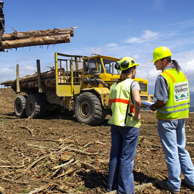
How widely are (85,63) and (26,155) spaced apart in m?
5.30

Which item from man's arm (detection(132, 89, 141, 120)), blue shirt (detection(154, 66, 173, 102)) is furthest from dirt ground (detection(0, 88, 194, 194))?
blue shirt (detection(154, 66, 173, 102))

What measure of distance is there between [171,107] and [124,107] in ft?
2.17

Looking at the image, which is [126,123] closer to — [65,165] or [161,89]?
[161,89]

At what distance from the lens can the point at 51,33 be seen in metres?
7.41

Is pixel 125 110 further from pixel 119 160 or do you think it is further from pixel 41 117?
pixel 41 117

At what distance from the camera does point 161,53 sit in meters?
3.26

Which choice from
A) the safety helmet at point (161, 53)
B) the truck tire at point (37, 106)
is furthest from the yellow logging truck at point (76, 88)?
the safety helmet at point (161, 53)

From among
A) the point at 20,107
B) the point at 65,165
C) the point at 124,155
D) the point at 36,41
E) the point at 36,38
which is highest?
the point at 36,38

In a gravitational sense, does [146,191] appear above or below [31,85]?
below

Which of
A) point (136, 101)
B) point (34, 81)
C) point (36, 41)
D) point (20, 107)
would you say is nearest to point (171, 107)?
point (136, 101)

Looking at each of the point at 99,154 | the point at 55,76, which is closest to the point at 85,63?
the point at 55,76

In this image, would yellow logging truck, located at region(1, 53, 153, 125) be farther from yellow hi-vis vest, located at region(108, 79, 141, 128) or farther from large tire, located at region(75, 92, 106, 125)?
yellow hi-vis vest, located at region(108, 79, 141, 128)

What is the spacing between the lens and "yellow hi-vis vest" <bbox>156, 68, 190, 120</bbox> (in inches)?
125

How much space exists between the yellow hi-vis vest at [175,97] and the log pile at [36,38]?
494 cm
